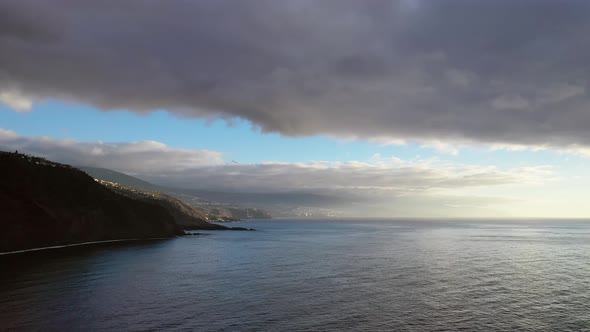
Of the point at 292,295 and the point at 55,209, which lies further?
the point at 55,209

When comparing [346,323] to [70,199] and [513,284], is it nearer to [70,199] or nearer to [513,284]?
[513,284]

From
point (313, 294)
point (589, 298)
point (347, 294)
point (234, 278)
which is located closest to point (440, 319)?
point (347, 294)

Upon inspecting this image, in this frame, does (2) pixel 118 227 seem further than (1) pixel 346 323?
Yes

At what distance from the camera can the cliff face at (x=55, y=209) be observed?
375 ft

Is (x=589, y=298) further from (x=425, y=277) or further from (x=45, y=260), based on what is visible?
(x=45, y=260)

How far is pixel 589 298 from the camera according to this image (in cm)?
5669

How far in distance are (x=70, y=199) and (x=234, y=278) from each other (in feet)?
335

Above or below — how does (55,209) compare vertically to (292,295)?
above

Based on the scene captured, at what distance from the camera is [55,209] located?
131500 mm

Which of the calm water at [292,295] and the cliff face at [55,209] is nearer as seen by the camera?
the calm water at [292,295]

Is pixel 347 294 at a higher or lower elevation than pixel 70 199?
lower

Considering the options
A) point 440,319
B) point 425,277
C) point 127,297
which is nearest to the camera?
point 440,319

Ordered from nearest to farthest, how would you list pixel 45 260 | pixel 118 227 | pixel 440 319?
pixel 440 319 < pixel 45 260 < pixel 118 227

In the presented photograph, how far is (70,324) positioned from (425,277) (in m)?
61.7
